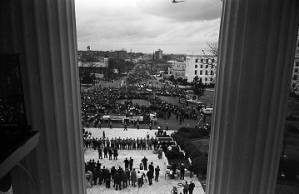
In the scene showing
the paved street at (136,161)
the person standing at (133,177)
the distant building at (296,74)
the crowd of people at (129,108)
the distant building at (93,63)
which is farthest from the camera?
the person standing at (133,177)

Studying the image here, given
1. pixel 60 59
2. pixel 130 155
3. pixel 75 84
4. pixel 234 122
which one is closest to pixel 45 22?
pixel 60 59

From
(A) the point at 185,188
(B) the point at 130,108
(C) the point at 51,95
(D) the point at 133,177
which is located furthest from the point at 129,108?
(C) the point at 51,95

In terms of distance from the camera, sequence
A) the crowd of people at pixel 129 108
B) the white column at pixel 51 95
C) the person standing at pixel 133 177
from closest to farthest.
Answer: the white column at pixel 51 95 < the crowd of people at pixel 129 108 < the person standing at pixel 133 177

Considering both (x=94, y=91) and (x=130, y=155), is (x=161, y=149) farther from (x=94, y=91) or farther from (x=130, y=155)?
(x=94, y=91)

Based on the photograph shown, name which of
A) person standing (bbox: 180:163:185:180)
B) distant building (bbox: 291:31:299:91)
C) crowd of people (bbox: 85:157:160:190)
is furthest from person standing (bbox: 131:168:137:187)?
distant building (bbox: 291:31:299:91)

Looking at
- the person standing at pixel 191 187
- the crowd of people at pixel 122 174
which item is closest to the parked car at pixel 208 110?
the person standing at pixel 191 187

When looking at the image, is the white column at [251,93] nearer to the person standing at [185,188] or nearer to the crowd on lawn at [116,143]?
the person standing at [185,188]

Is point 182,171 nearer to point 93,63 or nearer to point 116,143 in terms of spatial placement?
point 116,143
